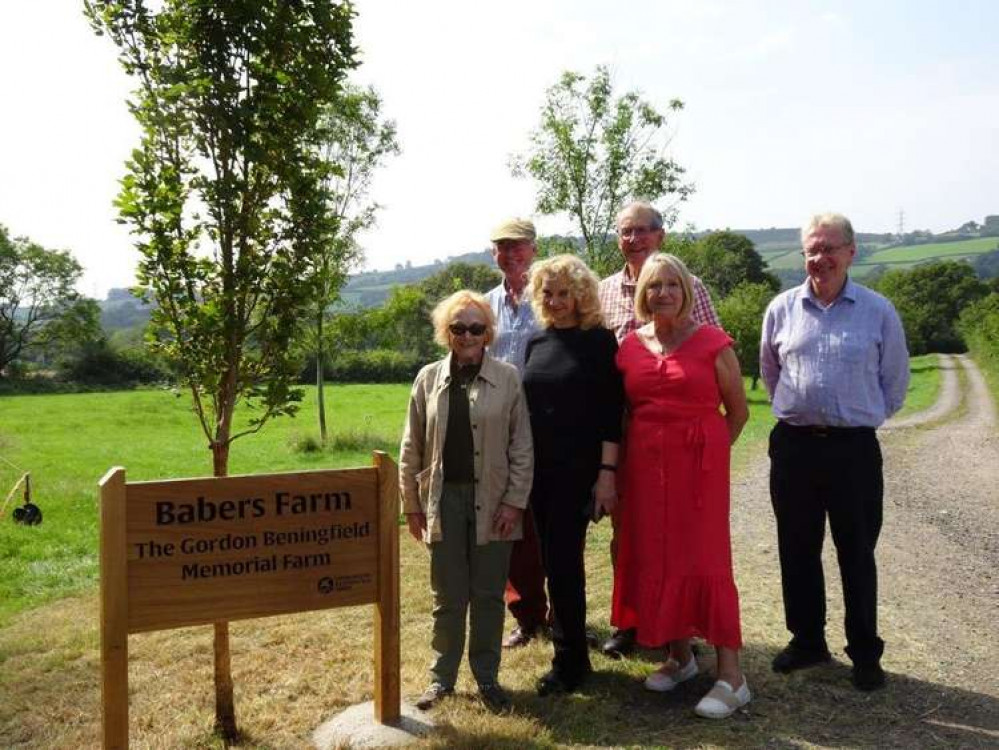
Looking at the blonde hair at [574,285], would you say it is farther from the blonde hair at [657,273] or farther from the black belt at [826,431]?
the black belt at [826,431]

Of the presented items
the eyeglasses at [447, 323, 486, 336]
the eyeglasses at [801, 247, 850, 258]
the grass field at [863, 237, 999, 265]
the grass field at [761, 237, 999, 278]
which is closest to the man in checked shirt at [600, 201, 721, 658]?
the eyeglasses at [801, 247, 850, 258]

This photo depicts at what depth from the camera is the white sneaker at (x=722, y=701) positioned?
15.9ft

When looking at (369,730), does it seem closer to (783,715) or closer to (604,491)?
(604,491)

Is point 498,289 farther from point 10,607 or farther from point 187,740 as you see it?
point 10,607

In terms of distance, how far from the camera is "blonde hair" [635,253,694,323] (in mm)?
4777

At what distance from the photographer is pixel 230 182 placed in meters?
4.81

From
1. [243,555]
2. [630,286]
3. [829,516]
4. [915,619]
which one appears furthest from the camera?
[915,619]

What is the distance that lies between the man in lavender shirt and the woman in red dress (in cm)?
54

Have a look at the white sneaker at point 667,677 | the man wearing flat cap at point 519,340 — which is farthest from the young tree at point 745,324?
the white sneaker at point 667,677

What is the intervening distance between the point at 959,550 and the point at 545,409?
20.4 ft

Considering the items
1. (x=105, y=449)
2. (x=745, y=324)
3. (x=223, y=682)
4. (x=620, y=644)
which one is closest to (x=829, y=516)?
(x=620, y=644)

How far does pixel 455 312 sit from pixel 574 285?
701 millimetres

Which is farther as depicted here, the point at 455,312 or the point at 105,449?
the point at 105,449

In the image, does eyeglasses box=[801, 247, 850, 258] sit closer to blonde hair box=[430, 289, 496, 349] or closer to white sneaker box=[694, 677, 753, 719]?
blonde hair box=[430, 289, 496, 349]
